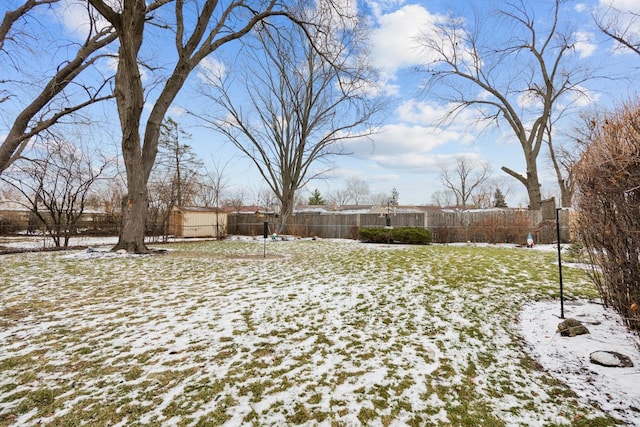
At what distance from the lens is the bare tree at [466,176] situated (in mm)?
38938

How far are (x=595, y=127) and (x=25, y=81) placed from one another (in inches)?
525

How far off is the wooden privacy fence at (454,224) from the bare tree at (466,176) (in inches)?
1048

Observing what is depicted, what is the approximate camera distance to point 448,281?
542 centimetres

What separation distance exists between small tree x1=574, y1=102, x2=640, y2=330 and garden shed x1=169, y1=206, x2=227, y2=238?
1799cm

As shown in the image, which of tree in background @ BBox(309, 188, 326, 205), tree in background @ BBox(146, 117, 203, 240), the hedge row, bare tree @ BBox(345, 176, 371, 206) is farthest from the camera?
bare tree @ BBox(345, 176, 371, 206)

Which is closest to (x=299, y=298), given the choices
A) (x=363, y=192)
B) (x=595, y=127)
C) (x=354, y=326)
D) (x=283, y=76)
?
(x=354, y=326)

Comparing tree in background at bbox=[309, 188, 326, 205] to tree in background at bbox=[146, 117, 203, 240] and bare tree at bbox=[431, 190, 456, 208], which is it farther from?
tree in background at bbox=[146, 117, 203, 240]

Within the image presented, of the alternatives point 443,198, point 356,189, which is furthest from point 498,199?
point 356,189

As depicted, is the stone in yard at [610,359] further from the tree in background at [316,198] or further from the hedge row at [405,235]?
the tree in background at [316,198]

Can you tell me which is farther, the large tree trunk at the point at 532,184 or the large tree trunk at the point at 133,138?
the large tree trunk at the point at 532,184

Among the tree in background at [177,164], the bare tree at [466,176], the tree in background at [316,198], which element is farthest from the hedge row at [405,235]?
the tree in background at [316,198]

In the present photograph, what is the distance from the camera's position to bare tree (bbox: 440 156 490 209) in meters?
38.9

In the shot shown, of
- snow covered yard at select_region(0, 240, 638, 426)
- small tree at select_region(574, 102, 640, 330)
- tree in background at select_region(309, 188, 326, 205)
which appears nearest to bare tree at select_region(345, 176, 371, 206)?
tree in background at select_region(309, 188, 326, 205)

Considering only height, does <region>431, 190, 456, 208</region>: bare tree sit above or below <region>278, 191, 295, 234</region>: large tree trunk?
above
